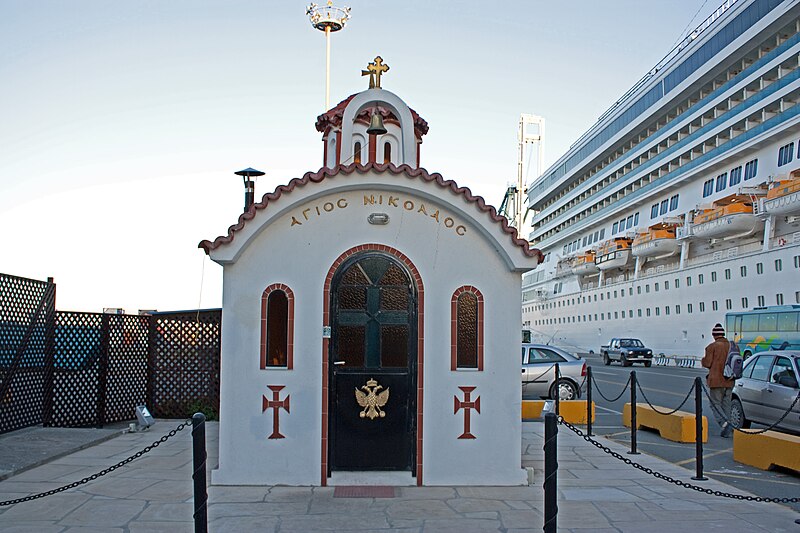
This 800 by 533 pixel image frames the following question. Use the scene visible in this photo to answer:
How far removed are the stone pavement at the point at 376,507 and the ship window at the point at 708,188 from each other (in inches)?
1564

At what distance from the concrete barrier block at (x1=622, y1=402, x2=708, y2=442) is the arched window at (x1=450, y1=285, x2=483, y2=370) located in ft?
18.0

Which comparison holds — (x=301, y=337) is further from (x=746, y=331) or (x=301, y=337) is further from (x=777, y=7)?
(x=777, y=7)

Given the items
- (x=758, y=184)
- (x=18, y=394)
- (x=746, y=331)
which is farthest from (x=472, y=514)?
(x=758, y=184)

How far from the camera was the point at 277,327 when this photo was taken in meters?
8.45

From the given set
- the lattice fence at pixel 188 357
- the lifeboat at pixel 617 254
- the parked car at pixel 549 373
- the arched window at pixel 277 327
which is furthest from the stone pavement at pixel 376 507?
the lifeboat at pixel 617 254

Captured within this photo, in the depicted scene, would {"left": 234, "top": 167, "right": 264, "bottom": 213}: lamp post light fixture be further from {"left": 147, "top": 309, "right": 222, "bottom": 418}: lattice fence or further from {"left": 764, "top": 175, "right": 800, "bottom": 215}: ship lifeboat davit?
{"left": 764, "top": 175, "right": 800, "bottom": 215}: ship lifeboat davit

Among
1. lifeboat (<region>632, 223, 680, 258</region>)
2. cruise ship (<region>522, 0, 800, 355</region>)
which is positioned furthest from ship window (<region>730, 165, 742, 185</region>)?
lifeboat (<region>632, 223, 680, 258</region>)

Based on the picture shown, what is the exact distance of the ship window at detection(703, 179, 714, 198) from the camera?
45037mm

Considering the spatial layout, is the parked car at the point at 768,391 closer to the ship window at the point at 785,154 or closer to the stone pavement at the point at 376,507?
the stone pavement at the point at 376,507

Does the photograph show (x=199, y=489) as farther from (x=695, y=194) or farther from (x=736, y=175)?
(x=695, y=194)

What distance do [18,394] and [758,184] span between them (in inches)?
1514

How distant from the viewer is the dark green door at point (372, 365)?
8203 millimetres

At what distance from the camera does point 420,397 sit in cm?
824

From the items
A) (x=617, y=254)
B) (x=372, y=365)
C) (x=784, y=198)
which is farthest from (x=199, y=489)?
(x=617, y=254)
